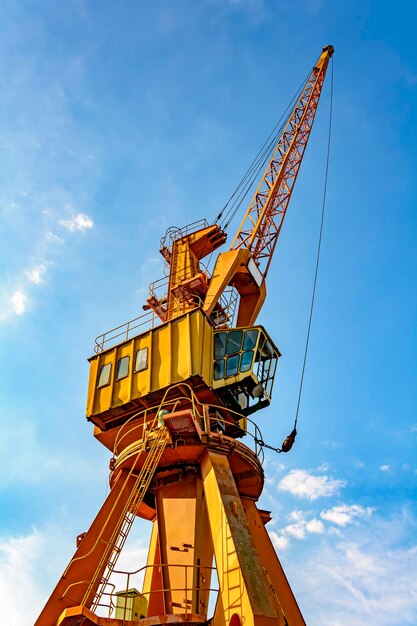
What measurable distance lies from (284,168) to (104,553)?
66.3 ft

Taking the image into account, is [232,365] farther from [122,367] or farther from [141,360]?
[122,367]

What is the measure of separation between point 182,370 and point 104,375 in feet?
10.6

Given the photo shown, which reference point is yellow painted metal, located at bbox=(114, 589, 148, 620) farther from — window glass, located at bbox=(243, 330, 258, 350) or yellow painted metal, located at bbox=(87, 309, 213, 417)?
window glass, located at bbox=(243, 330, 258, 350)

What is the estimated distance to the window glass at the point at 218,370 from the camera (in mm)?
20675

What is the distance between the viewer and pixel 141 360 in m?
21.0

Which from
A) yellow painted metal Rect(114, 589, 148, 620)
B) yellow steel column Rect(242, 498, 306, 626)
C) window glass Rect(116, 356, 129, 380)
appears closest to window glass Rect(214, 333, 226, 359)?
window glass Rect(116, 356, 129, 380)

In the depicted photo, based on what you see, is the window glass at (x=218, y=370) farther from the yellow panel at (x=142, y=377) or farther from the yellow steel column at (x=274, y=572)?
the yellow steel column at (x=274, y=572)

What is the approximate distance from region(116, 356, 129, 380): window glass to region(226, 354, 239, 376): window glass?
3.24 m

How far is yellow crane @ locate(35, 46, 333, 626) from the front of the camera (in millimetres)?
15180

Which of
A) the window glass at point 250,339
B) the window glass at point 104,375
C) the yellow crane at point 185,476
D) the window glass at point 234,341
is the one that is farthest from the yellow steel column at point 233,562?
the window glass at point 104,375

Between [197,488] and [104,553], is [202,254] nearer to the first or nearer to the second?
[197,488]

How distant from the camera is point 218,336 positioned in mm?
21469

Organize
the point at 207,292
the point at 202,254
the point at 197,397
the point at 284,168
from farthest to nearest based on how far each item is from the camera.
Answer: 1. the point at 284,168
2. the point at 202,254
3. the point at 207,292
4. the point at 197,397

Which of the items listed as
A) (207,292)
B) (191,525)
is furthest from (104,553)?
(207,292)
